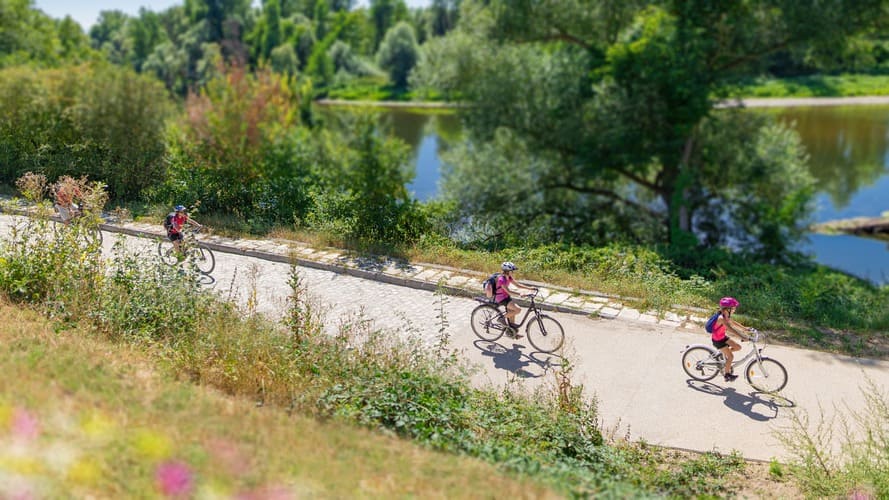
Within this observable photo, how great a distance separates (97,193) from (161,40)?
99.6m

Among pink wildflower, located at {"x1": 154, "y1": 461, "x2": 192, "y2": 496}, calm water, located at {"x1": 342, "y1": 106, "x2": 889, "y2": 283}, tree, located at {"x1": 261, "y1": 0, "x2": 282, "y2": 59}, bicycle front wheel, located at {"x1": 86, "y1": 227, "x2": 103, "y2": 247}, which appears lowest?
calm water, located at {"x1": 342, "y1": 106, "x2": 889, "y2": 283}

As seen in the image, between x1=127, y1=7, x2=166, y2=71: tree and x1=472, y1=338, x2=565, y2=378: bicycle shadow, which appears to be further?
x1=127, y1=7, x2=166, y2=71: tree

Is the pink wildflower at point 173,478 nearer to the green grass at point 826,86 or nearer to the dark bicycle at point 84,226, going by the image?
the dark bicycle at point 84,226

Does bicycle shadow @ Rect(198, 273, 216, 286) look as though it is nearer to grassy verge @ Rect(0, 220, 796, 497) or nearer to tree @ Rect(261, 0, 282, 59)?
grassy verge @ Rect(0, 220, 796, 497)

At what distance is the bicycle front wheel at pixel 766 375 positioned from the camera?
26.8 feet

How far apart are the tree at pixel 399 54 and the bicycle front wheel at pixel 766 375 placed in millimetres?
63699

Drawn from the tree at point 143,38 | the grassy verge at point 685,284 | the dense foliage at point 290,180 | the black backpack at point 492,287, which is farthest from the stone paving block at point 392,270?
the tree at point 143,38

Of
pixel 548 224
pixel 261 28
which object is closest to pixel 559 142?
pixel 548 224

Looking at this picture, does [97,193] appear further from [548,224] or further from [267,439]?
[548,224]

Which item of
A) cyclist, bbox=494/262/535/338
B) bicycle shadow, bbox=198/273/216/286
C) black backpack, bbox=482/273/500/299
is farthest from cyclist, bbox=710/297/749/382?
bicycle shadow, bbox=198/273/216/286

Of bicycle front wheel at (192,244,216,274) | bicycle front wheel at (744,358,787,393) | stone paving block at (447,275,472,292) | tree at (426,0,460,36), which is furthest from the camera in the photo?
tree at (426,0,460,36)

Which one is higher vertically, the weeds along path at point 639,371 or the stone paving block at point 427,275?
the stone paving block at point 427,275

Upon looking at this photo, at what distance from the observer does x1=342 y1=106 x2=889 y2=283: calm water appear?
26.1 m

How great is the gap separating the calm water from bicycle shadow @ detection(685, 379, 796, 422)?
15.5 m
